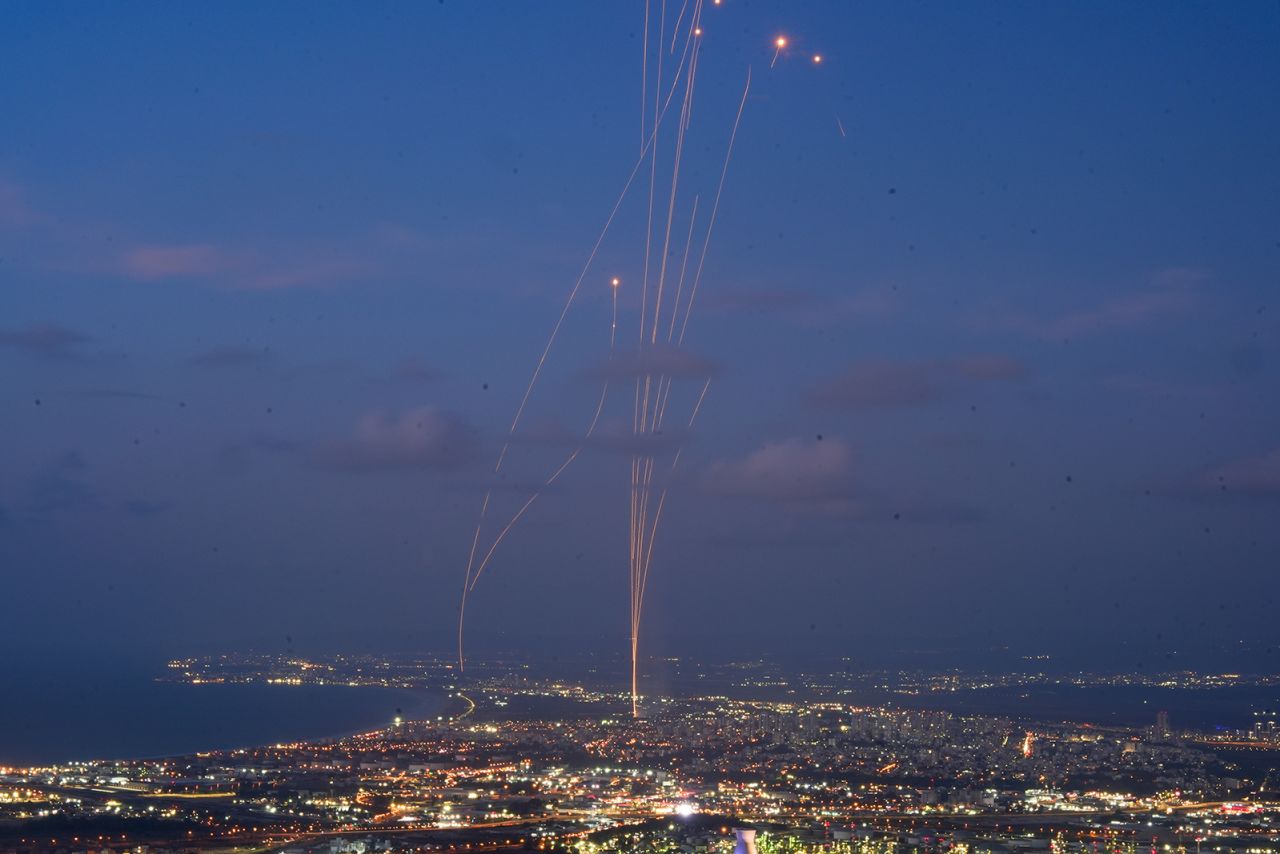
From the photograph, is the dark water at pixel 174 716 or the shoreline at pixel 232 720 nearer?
the shoreline at pixel 232 720

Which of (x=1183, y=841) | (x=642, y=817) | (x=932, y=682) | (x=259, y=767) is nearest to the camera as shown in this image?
(x=1183, y=841)

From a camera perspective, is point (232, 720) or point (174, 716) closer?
point (232, 720)

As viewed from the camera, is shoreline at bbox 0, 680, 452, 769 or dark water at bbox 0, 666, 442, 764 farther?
dark water at bbox 0, 666, 442, 764

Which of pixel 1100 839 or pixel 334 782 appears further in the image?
pixel 334 782

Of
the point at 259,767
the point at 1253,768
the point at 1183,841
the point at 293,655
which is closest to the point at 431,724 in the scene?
the point at 259,767

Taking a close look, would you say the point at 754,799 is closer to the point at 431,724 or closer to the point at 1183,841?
the point at 1183,841

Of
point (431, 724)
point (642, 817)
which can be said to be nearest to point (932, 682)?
point (431, 724)

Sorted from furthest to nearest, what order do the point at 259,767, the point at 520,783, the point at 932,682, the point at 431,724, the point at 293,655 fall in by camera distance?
the point at 293,655, the point at 932,682, the point at 431,724, the point at 259,767, the point at 520,783
